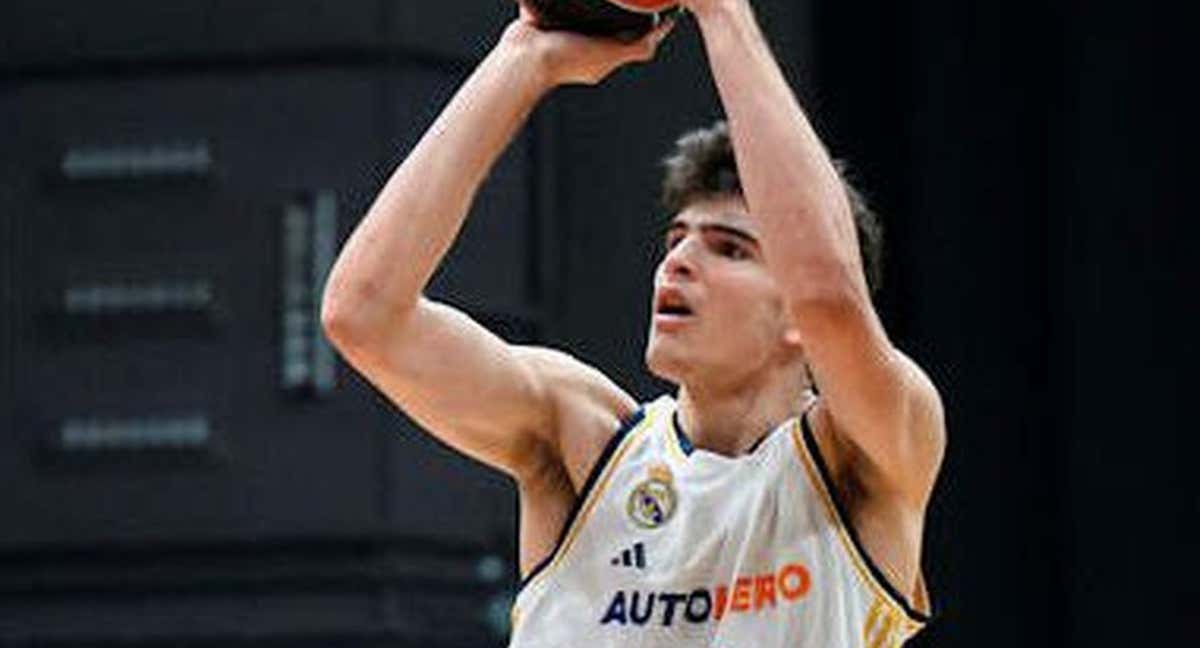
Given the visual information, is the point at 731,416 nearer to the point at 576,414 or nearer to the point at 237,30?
the point at 576,414

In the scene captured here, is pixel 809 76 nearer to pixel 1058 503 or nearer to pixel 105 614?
pixel 1058 503

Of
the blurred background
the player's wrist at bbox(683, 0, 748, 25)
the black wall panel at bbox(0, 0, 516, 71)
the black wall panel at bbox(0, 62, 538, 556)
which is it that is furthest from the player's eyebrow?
the black wall panel at bbox(0, 0, 516, 71)

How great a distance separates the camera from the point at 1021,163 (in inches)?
299

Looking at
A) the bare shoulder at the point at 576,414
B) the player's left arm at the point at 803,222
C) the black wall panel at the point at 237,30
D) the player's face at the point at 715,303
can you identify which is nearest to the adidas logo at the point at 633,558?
the bare shoulder at the point at 576,414

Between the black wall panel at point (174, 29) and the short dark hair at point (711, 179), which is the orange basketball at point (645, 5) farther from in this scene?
the black wall panel at point (174, 29)

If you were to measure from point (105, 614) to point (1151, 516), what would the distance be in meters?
2.55

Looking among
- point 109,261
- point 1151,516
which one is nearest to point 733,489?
point 1151,516

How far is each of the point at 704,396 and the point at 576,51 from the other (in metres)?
0.52

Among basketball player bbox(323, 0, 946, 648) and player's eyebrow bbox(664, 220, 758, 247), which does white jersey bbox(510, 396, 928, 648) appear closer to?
basketball player bbox(323, 0, 946, 648)

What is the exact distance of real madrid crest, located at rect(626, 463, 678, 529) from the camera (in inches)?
167

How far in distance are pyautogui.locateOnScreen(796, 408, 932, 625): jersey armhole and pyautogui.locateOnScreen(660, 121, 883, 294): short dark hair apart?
239 millimetres

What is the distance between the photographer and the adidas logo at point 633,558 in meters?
4.21

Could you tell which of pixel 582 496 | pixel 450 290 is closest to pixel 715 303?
pixel 582 496

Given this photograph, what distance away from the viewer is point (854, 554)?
13.7 feet
